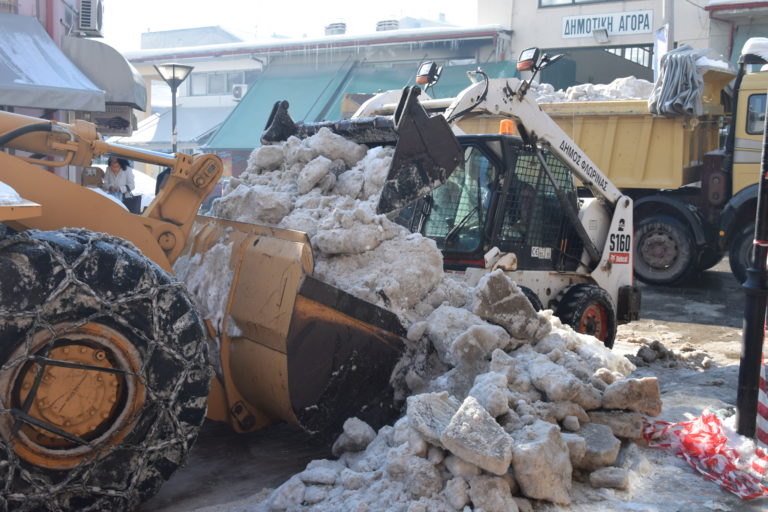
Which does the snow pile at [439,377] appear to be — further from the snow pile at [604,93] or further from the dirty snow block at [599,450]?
the snow pile at [604,93]

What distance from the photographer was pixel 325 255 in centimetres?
445

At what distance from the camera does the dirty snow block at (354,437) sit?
12.9 feet

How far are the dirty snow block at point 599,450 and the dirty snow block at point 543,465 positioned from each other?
22 centimetres

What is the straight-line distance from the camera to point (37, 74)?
1003cm

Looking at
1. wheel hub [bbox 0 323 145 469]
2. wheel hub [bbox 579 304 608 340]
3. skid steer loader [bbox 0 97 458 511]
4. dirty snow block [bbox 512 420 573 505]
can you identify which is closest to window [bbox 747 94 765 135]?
wheel hub [bbox 579 304 608 340]

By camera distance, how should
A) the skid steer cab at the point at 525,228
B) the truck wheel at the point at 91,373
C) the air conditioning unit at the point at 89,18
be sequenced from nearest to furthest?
1. the truck wheel at the point at 91,373
2. the skid steer cab at the point at 525,228
3. the air conditioning unit at the point at 89,18

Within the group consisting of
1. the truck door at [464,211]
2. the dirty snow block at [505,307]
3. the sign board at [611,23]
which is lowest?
the dirty snow block at [505,307]

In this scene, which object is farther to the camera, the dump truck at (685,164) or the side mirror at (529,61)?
the dump truck at (685,164)

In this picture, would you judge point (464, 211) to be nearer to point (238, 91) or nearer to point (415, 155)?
point (415, 155)

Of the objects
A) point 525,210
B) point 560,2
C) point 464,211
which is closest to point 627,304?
point 525,210

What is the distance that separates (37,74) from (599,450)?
28.8ft

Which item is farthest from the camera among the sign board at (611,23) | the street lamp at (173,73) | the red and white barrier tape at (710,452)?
the sign board at (611,23)

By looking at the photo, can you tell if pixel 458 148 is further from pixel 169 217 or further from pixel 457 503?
pixel 457 503

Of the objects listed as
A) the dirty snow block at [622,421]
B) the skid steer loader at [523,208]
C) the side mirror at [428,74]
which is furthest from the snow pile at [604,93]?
the dirty snow block at [622,421]
